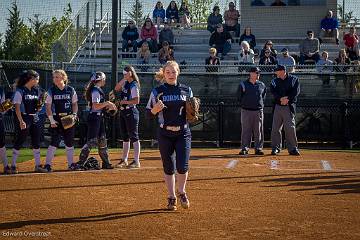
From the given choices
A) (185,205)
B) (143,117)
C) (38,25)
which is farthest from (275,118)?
(38,25)

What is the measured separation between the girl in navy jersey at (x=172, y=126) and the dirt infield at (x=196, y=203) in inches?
19.4

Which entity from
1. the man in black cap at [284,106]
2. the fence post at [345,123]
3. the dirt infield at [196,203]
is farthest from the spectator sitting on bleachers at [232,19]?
the dirt infield at [196,203]

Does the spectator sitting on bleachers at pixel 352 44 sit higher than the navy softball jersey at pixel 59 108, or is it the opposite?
the spectator sitting on bleachers at pixel 352 44

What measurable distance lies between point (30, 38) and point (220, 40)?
33790 mm

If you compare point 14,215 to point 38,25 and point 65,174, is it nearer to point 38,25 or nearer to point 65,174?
point 65,174

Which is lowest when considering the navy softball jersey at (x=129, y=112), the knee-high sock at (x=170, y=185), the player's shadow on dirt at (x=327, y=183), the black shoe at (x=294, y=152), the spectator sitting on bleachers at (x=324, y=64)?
the black shoe at (x=294, y=152)

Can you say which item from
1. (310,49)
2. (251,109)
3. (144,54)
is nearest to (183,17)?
(144,54)

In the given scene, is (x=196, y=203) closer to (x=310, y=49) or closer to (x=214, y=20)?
(x=310, y=49)

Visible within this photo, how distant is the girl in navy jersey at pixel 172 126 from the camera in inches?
331

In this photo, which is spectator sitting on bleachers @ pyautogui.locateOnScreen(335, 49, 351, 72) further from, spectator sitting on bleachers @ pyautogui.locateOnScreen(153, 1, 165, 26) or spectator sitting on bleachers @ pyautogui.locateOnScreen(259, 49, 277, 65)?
spectator sitting on bleachers @ pyautogui.locateOnScreen(153, 1, 165, 26)

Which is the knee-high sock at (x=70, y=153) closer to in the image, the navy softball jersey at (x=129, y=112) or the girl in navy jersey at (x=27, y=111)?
the girl in navy jersey at (x=27, y=111)

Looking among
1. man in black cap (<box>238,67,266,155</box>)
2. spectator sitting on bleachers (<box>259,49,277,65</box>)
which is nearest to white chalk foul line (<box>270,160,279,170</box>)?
man in black cap (<box>238,67,266,155</box>)

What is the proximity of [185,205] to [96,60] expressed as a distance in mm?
17674

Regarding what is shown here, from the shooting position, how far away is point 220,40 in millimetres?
24375
